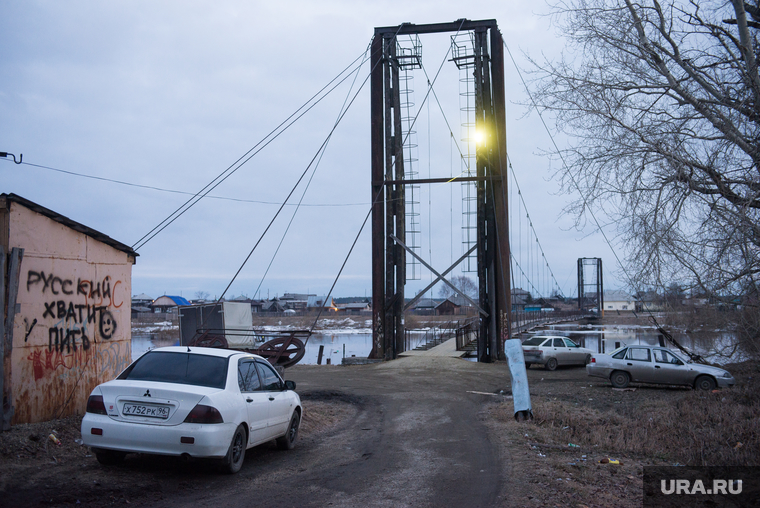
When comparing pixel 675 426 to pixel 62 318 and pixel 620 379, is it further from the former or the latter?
pixel 62 318

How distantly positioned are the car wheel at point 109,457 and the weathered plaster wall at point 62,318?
198 centimetres

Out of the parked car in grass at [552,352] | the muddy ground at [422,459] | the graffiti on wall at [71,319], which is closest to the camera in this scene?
the muddy ground at [422,459]

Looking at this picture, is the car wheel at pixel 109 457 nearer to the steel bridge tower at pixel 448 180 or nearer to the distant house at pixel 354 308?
the steel bridge tower at pixel 448 180

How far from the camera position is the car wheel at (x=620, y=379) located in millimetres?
18531

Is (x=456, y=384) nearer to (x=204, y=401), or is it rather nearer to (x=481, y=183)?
(x=481, y=183)

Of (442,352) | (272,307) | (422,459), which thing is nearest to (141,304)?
(272,307)

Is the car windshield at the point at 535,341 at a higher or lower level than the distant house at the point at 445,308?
higher

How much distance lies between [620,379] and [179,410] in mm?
15637

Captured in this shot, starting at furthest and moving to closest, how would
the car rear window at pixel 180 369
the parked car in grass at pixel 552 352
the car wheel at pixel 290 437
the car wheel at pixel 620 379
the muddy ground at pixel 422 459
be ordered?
the parked car in grass at pixel 552 352
the car wheel at pixel 620 379
the car wheel at pixel 290 437
the car rear window at pixel 180 369
the muddy ground at pixel 422 459

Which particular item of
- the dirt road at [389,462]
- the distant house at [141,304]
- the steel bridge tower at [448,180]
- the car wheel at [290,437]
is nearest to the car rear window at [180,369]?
the dirt road at [389,462]

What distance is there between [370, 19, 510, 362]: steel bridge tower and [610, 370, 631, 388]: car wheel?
689 cm

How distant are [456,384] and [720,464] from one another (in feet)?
36.6

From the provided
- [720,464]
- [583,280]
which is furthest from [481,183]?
[583,280]

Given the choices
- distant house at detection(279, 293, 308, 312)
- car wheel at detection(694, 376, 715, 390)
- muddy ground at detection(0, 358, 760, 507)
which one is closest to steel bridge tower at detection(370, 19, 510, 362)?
car wheel at detection(694, 376, 715, 390)
